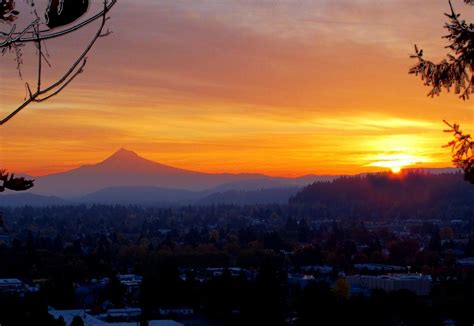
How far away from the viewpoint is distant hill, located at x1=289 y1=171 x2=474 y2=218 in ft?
353

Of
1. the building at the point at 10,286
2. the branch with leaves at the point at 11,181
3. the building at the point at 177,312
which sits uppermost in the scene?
the branch with leaves at the point at 11,181

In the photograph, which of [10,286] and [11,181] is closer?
[11,181]

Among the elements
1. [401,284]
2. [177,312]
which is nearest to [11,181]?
[177,312]

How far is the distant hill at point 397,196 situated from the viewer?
353 ft

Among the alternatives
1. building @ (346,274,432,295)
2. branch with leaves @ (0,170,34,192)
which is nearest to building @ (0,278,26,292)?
building @ (346,274,432,295)

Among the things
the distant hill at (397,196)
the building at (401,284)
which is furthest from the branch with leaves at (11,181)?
the distant hill at (397,196)

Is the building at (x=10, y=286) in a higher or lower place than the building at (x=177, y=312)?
higher

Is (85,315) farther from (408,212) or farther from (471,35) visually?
(408,212)

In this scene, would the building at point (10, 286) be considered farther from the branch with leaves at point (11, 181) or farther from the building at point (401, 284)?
the branch with leaves at point (11, 181)

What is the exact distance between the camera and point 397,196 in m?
115

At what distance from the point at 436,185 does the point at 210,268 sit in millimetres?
76308

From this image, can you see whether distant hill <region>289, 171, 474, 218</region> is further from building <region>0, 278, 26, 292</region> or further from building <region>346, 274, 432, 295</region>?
building <region>0, 278, 26, 292</region>

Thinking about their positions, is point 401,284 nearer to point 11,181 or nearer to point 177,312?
point 177,312

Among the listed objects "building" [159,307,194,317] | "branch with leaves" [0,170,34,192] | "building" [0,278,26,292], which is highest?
"branch with leaves" [0,170,34,192]
